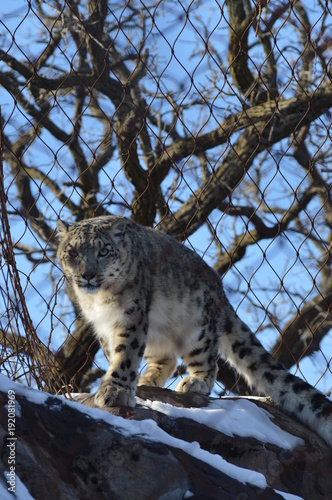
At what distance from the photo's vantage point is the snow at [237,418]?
4.10 meters

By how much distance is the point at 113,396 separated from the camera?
4059 mm

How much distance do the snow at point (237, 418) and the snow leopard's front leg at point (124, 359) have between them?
12 centimetres

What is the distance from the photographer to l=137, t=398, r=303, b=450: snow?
4.10m

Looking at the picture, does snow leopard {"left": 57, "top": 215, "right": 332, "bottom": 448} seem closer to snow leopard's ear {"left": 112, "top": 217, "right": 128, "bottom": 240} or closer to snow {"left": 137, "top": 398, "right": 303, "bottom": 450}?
snow leopard's ear {"left": 112, "top": 217, "right": 128, "bottom": 240}

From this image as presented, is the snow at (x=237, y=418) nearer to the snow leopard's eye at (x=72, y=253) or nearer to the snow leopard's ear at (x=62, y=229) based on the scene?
the snow leopard's eye at (x=72, y=253)

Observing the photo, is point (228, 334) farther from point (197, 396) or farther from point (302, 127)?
point (302, 127)

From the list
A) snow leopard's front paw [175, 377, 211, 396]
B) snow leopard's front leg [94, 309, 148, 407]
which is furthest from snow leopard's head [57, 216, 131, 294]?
snow leopard's front paw [175, 377, 211, 396]

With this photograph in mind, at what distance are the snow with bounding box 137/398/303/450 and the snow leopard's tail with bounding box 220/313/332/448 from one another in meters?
0.18

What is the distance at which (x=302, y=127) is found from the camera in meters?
8.00

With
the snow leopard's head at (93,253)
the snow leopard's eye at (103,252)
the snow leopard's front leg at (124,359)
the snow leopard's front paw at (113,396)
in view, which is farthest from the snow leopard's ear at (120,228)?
the snow leopard's front paw at (113,396)

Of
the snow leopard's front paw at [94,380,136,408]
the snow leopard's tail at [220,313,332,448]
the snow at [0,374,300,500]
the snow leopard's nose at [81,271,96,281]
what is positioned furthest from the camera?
the snow leopard's nose at [81,271,96,281]

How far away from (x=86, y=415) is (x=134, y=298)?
1.13 meters

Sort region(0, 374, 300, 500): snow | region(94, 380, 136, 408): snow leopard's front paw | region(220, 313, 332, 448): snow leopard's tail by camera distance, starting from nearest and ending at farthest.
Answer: region(0, 374, 300, 500): snow < region(94, 380, 136, 408): snow leopard's front paw < region(220, 313, 332, 448): snow leopard's tail

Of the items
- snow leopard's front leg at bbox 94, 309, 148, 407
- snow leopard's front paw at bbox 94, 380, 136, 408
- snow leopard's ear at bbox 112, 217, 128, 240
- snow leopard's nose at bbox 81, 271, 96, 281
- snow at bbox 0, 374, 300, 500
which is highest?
snow leopard's ear at bbox 112, 217, 128, 240
